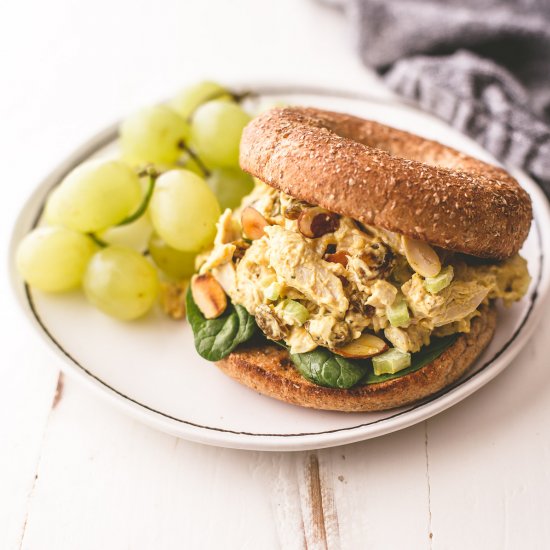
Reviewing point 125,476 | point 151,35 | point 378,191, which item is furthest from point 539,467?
point 151,35

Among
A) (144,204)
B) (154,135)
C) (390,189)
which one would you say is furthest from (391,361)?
(154,135)

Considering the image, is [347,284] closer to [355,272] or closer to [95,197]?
[355,272]

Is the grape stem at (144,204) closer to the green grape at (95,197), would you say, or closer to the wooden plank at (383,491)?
the green grape at (95,197)

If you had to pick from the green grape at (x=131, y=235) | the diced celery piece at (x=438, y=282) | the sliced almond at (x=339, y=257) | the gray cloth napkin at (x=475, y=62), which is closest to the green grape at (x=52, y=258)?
the green grape at (x=131, y=235)

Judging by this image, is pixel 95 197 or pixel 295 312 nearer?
pixel 295 312

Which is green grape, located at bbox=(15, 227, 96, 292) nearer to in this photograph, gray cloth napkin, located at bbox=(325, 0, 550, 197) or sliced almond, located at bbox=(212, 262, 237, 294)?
sliced almond, located at bbox=(212, 262, 237, 294)

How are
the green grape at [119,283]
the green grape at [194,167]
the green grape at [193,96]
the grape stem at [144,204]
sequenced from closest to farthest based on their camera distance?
the green grape at [119,283] < the grape stem at [144,204] < the green grape at [194,167] < the green grape at [193,96]

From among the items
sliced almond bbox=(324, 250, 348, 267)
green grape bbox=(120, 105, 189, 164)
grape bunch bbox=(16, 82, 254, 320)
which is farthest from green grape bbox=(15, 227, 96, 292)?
sliced almond bbox=(324, 250, 348, 267)
